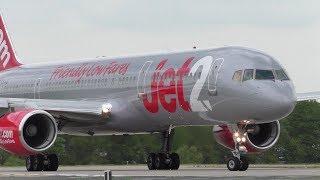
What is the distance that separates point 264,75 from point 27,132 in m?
8.57

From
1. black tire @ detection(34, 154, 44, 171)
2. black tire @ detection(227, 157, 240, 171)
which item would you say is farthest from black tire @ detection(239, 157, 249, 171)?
black tire @ detection(34, 154, 44, 171)

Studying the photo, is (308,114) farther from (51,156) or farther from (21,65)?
(51,156)

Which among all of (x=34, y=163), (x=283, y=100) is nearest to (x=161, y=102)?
(x=283, y=100)

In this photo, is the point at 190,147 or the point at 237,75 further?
the point at 190,147

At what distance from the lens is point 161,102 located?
113 ft

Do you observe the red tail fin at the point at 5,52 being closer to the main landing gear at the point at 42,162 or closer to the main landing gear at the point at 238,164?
the main landing gear at the point at 42,162

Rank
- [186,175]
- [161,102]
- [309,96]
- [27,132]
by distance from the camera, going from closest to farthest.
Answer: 1. [186,175]
2. [27,132]
3. [161,102]
4. [309,96]

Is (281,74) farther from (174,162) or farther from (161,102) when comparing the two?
(174,162)

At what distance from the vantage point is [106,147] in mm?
45938

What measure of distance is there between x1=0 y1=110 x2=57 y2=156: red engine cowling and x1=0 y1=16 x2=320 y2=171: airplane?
34 mm

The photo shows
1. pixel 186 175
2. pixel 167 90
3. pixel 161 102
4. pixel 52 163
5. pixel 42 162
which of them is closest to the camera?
pixel 186 175

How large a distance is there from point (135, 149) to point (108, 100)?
6319 millimetres

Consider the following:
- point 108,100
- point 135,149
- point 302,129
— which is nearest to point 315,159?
point 302,129

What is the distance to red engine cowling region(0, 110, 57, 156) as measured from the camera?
32.8 m
